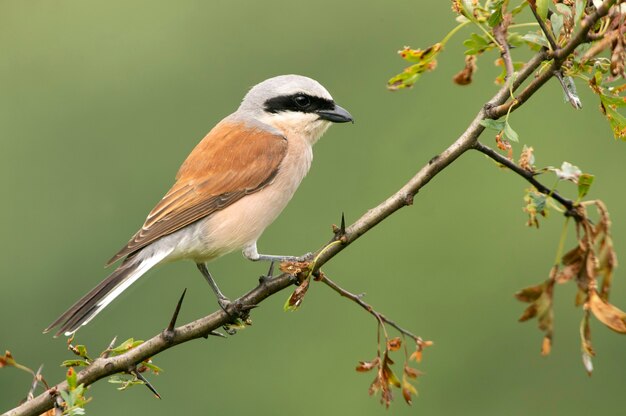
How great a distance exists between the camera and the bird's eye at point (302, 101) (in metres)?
4.53

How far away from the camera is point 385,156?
8.90 m

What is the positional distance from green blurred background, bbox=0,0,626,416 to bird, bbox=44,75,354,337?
10.3ft

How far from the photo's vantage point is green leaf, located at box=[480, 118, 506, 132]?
2301mm

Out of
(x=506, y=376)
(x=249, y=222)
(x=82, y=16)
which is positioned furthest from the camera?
(x=82, y=16)

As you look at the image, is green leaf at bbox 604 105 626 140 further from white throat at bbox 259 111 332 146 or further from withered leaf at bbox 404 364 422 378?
white throat at bbox 259 111 332 146

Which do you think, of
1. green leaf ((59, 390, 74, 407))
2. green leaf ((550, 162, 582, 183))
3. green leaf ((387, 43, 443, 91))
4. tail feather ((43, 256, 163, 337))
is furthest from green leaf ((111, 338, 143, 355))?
green leaf ((550, 162, 582, 183))

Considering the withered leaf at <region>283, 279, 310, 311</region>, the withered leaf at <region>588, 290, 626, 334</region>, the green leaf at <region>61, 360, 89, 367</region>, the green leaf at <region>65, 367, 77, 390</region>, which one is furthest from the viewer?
the green leaf at <region>61, 360, 89, 367</region>

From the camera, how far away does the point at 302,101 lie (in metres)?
4.55

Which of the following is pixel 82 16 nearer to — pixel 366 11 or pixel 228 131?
pixel 366 11

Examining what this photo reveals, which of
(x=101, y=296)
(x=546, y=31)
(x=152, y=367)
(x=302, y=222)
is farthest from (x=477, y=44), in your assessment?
(x=302, y=222)

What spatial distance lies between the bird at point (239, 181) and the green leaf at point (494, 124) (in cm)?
180

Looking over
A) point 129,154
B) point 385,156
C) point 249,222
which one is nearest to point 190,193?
point 249,222

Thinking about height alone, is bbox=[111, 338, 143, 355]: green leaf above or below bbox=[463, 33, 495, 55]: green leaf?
below

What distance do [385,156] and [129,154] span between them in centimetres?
236
